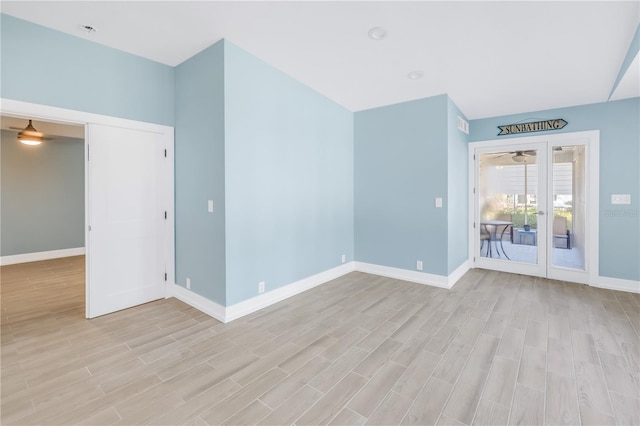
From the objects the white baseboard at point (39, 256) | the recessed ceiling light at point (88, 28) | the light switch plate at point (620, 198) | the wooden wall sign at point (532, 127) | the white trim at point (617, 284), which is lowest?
the white trim at point (617, 284)

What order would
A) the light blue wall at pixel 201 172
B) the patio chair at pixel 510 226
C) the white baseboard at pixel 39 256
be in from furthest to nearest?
the white baseboard at pixel 39 256
the patio chair at pixel 510 226
the light blue wall at pixel 201 172

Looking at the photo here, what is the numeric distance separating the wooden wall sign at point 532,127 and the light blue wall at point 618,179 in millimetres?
256

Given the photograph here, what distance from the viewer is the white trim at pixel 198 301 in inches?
121

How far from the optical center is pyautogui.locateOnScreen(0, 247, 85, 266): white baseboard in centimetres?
555

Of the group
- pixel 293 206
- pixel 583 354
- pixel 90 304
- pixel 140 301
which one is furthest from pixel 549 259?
pixel 90 304

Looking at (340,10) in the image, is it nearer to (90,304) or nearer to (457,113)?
(457,113)

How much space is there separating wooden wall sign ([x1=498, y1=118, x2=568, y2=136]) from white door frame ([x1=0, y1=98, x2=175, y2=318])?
211 inches

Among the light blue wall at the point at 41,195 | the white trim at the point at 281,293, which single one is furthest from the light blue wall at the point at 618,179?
the light blue wall at the point at 41,195

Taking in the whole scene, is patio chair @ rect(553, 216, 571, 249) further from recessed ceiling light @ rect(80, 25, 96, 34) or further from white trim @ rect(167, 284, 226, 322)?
recessed ceiling light @ rect(80, 25, 96, 34)

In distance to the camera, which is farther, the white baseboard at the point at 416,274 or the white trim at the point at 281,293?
the white baseboard at the point at 416,274

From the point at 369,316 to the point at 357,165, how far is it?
9.19ft

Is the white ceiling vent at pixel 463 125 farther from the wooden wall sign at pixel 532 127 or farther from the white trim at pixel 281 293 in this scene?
the white trim at pixel 281 293

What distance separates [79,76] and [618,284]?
738cm

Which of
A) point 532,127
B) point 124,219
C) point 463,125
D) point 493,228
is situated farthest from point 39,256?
point 532,127
